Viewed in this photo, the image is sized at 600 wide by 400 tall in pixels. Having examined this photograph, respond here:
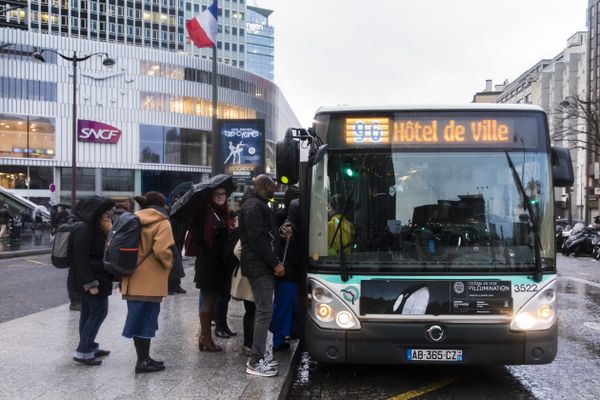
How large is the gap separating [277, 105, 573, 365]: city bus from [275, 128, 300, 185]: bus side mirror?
1cm

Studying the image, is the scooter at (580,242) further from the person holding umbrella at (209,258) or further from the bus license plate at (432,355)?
the person holding umbrella at (209,258)

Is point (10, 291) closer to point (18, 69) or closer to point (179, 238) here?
point (179, 238)

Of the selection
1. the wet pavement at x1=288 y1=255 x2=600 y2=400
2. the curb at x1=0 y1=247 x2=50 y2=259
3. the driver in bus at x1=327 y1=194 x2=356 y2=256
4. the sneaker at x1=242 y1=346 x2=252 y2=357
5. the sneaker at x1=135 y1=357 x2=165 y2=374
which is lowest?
the curb at x1=0 y1=247 x2=50 y2=259

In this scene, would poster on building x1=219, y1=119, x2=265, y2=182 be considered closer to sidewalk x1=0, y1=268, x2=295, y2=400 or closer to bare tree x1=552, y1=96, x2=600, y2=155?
sidewalk x1=0, y1=268, x2=295, y2=400

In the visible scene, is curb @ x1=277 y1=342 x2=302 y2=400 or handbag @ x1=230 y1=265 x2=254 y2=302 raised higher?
handbag @ x1=230 y1=265 x2=254 y2=302

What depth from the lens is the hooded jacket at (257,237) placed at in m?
5.00

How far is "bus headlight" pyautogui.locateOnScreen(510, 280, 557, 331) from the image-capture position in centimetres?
476

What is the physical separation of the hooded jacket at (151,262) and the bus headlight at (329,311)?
1.37 metres

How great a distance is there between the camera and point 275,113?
73.2 m

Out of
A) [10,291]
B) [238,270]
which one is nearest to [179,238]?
[238,270]

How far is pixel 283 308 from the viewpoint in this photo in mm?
5984

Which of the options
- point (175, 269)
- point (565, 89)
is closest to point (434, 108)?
point (175, 269)

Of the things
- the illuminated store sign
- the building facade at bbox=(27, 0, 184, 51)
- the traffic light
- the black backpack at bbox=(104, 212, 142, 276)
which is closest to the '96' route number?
the traffic light

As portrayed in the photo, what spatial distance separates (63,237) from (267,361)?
231 cm
